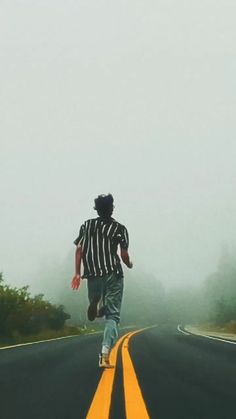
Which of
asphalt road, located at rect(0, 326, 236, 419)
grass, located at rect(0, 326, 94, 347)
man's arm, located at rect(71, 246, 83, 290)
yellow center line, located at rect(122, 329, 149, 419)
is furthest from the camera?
grass, located at rect(0, 326, 94, 347)

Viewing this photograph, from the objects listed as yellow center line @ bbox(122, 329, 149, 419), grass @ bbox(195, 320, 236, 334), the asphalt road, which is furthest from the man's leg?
grass @ bbox(195, 320, 236, 334)

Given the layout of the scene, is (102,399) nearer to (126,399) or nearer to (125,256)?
(126,399)

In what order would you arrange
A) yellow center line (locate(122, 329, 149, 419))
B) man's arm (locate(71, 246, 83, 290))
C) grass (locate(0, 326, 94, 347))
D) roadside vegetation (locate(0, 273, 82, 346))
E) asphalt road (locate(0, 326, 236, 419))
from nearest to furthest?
yellow center line (locate(122, 329, 149, 419)) < asphalt road (locate(0, 326, 236, 419)) < man's arm (locate(71, 246, 83, 290)) < grass (locate(0, 326, 94, 347)) < roadside vegetation (locate(0, 273, 82, 346))

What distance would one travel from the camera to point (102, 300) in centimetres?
686

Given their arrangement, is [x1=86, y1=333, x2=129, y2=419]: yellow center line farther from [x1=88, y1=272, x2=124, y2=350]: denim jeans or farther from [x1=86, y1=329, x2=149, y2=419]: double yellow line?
[x1=88, y1=272, x2=124, y2=350]: denim jeans

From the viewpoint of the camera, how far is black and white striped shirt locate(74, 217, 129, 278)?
270 inches

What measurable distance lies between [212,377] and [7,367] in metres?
2.60

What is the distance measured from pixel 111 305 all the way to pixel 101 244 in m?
0.73

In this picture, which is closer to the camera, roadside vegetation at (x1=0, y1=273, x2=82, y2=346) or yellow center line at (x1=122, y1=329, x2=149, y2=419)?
yellow center line at (x1=122, y1=329, x2=149, y2=419)

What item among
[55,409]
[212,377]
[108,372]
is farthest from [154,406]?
[108,372]

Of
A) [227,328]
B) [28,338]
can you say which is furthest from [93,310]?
[227,328]

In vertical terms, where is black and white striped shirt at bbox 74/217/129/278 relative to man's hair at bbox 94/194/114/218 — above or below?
below

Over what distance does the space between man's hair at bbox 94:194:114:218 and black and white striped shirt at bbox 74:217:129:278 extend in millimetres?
73

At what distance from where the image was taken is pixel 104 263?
22.5 ft
